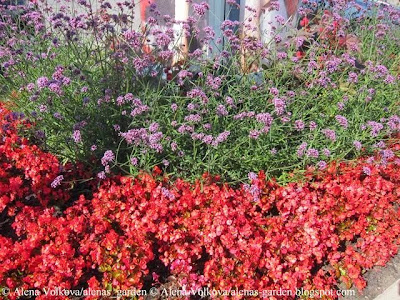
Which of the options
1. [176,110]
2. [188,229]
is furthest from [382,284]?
[176,110]

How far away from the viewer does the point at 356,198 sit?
3.13m

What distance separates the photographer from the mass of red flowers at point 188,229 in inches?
98.6

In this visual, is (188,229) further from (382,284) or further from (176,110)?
(382,284)

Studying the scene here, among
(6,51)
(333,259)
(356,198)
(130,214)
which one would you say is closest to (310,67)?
(356,198)

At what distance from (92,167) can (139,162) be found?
0.36m

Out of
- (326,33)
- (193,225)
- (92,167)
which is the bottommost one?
(193,225)

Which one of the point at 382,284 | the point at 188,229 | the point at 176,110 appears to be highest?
the point at 176,110

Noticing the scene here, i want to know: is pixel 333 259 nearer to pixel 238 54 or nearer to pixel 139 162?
pixel 139 162

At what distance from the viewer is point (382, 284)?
9.34 feet

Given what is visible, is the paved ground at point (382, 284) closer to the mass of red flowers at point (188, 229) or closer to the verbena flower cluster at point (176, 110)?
the mass of red flowers at point (188, 229)

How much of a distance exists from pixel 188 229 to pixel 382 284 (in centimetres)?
133

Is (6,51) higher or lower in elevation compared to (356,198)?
higher

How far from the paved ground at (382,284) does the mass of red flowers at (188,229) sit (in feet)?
0.21

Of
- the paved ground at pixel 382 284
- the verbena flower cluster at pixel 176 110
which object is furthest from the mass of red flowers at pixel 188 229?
the verbena flower cluster at pixel 176 110
